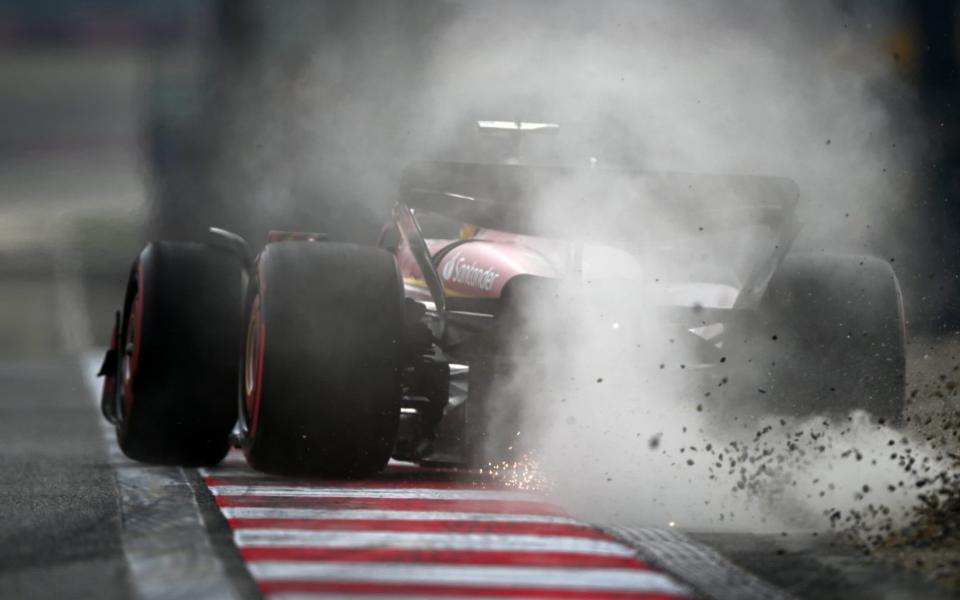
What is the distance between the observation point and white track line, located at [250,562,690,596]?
4543 millimetres

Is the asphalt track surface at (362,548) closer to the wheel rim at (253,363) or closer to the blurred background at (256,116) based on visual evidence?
the wheel rim at (253,363)

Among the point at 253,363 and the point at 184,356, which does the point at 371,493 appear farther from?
the point at 184,356

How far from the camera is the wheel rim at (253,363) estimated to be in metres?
6.50

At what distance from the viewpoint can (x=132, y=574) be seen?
15.5ft

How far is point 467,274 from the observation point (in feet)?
23.3

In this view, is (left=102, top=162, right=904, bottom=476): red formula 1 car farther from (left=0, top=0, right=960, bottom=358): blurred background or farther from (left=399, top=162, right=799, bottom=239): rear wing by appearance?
(left=0, top=0, right=960, bottom=358): blurred background

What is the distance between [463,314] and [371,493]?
827mm

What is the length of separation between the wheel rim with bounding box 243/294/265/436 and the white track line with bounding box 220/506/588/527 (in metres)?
0.63

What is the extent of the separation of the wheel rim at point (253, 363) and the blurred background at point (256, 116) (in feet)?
6.41

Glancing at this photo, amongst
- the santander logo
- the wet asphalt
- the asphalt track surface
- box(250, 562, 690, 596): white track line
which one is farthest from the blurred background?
box(250, 562, 690, 596): white track line

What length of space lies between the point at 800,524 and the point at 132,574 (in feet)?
7.10

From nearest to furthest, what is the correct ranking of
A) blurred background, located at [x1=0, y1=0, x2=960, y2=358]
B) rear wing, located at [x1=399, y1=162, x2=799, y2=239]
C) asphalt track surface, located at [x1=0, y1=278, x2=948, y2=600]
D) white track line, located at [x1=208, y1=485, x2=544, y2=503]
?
asphalt track surface, located at [x1=0, y1=278, x2=948, y2=600], white track line, located at [x1=208, y1=485, x2=544, y2=503], rear wing, located at [x1=399, y1=162, x2=799, y2=239], blurred background, located at [x1=0, y1=0, x2=960, y2=358]

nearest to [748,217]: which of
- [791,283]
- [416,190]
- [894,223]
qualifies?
[791,283]

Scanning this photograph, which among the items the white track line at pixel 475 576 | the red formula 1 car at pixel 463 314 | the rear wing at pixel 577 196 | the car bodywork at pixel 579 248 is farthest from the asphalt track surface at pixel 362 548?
the rear wing at pixel 577 196
